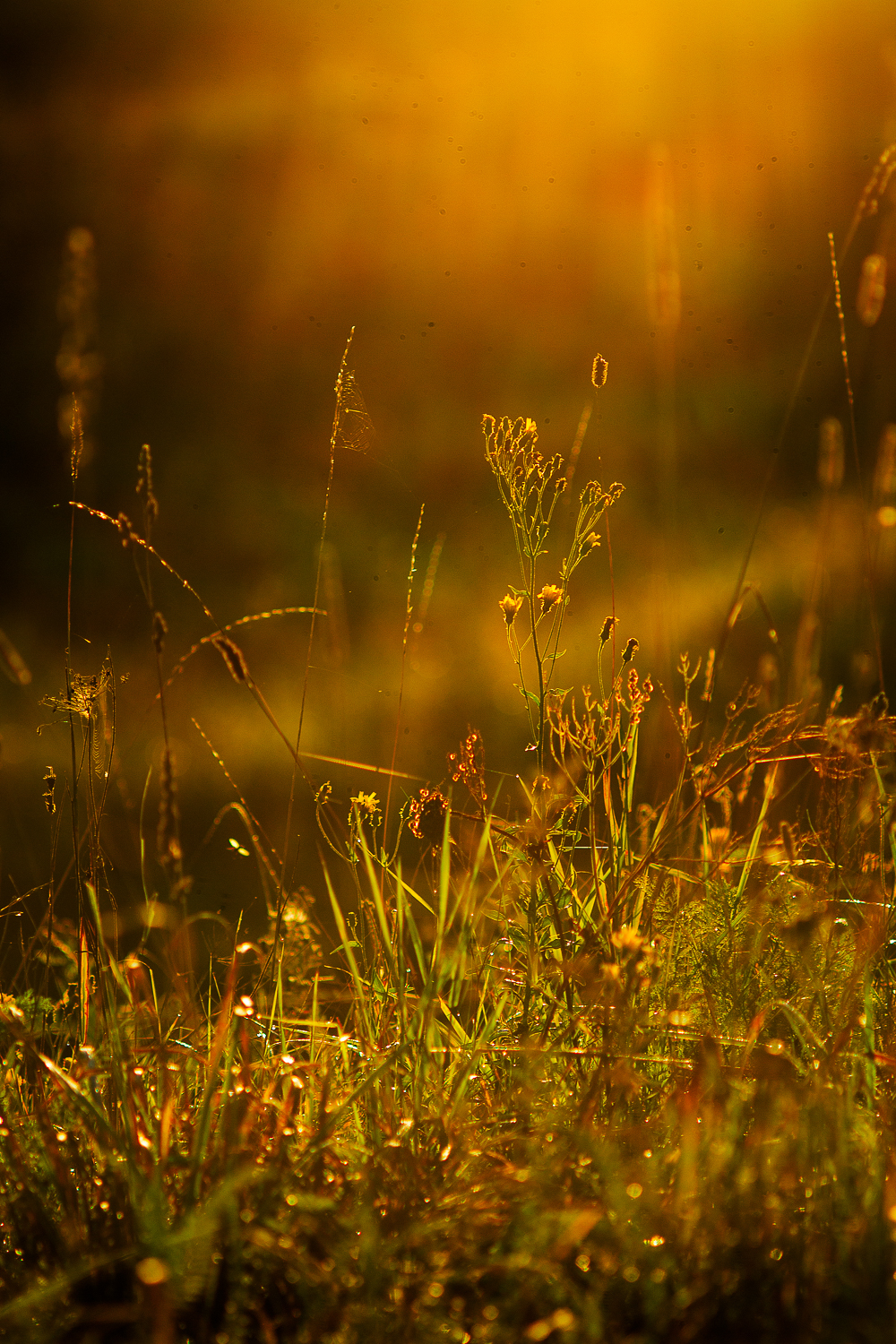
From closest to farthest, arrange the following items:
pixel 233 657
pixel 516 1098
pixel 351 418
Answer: pixel 233 657
pixel 516 1098
pixel 351 418

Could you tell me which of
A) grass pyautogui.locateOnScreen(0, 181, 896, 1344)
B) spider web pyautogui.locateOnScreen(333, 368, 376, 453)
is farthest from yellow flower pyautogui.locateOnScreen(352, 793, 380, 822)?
spider web pyautogui.locateOnScreen(333, 368, 376, 453)

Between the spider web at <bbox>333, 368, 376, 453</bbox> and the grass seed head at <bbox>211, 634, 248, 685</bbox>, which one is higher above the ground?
the spider web at <bbox>333, 368, 376, 453</bbox>

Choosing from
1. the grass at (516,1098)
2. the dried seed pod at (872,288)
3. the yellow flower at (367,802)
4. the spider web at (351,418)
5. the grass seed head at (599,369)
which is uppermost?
the dried seed pod at (872,288)

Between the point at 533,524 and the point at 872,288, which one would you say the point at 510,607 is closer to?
the point at 533,524

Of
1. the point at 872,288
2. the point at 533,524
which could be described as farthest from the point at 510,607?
the point at 872,288

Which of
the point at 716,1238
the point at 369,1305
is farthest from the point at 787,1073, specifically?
the point at 369,1305

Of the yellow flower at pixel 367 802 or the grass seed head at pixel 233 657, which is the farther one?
the yellow flower at pixel 367 802

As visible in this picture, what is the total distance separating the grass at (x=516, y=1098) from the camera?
0.87 m

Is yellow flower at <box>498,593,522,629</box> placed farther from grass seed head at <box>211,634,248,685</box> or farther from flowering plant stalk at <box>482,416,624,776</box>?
grass seed head at <box>211,634,248,685</box>

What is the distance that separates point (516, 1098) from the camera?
1.15 m

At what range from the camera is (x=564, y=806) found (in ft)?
4.38

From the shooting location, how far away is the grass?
0.87m

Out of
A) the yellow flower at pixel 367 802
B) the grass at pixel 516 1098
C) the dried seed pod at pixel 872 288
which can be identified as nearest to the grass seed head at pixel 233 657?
the grass at pixel 516 1098

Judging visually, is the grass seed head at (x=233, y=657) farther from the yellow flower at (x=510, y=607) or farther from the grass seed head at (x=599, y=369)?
the grass seed head at (x=599, y=369)
